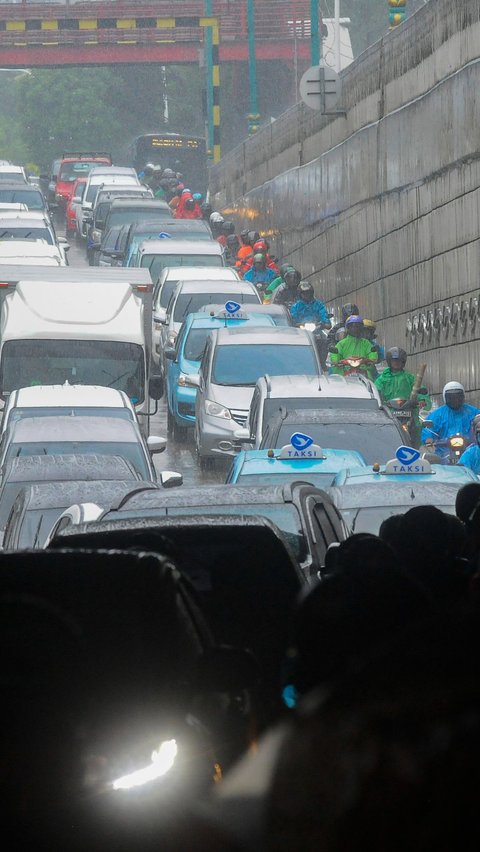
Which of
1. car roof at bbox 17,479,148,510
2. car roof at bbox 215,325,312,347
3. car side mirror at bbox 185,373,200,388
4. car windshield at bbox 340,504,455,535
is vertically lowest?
car side mirror at bbox 185,373,200,388

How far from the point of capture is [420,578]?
623cm

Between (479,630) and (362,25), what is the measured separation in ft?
341

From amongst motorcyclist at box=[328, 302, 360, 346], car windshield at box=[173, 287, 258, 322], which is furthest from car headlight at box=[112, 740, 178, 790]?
car windshield at box=[173, 287, 258, 322]

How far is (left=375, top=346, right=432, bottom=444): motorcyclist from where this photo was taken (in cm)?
2109

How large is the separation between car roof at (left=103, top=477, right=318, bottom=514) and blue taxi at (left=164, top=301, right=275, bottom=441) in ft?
49.0

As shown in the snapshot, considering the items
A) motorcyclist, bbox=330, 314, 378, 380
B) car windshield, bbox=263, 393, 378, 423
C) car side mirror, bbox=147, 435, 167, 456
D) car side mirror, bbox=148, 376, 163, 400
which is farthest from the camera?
motorcyclist, bbox=330, 314, 378, 380

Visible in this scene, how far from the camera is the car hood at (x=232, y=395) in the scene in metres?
22.8

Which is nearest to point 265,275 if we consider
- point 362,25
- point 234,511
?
point 234,511

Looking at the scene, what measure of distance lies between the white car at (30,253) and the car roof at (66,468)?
1752 centimetres

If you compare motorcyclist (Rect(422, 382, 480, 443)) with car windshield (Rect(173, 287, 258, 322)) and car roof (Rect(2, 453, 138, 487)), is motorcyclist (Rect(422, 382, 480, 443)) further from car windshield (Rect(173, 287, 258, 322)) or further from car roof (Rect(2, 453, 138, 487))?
car windshield (Rect(173, 287, 258, 322))

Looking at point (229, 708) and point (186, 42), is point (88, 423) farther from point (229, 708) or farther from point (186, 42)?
point (186, 42)

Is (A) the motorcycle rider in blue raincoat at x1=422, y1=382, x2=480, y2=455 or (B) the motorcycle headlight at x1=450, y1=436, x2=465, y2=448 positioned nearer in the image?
(B) the motorcycle headlight at x1=450, y1=436, x2=465, y2=448

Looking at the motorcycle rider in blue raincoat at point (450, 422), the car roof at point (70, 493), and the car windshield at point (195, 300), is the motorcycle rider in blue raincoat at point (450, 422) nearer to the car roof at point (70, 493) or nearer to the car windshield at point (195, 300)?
the car roof at point (70, 493)

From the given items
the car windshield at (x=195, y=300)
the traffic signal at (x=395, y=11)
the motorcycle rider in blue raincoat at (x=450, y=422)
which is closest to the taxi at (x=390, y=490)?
the motorcycle rider in blue raincoat at (x=450, y=422)
